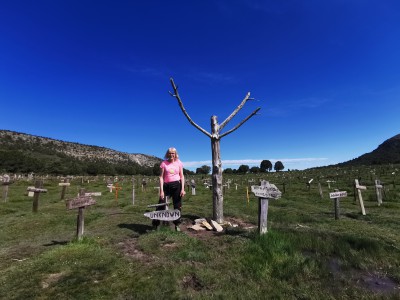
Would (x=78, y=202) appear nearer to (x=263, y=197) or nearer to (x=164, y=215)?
(x=164, y=215)

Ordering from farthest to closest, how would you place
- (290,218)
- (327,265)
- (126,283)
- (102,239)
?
(290,218) → (102,239) → (327,265) → (126,283)

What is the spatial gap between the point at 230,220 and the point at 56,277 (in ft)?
21.0

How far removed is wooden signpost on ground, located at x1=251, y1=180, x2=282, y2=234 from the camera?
8.24 metres

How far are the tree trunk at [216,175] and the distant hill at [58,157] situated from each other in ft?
233

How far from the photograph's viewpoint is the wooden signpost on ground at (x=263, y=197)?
8242 millimetres

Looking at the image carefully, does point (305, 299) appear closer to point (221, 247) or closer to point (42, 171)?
point (221, 247)

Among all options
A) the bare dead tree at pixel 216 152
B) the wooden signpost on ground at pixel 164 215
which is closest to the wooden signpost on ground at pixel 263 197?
the bare dead tree at pixel 216 152

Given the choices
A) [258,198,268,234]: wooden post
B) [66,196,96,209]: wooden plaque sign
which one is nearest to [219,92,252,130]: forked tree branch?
[258,198,268,234]: wooden post

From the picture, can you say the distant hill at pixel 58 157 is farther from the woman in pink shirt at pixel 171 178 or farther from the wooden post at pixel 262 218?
the wooden post at pixel 262 218

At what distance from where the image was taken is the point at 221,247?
288 inches

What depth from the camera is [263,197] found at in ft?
27.8

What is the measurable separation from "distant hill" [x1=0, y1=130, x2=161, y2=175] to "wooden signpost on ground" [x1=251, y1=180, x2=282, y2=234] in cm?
7308

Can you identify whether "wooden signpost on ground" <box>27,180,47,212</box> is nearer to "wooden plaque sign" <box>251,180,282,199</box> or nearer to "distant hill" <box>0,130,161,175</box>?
"wooden plaque sign" <box>251,180,282,199</box>

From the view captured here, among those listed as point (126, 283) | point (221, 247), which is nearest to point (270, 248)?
point (221, 247)
